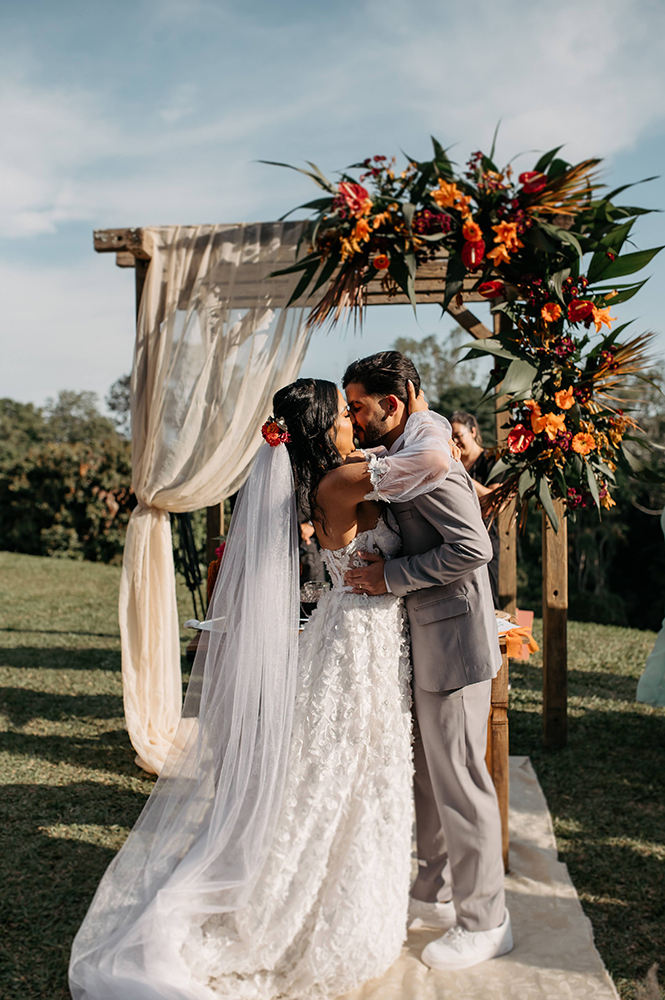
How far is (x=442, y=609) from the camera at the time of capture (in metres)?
2.25

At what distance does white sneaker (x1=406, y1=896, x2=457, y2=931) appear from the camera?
2.51 meters

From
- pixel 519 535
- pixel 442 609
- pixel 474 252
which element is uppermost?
pixel 474 252

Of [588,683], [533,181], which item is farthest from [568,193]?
[588,683]

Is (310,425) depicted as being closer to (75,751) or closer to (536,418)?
(536,418)

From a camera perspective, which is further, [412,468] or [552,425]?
[552,425]

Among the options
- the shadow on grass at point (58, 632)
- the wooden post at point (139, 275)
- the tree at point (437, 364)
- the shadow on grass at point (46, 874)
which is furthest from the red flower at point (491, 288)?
the tree at point (437, 364)

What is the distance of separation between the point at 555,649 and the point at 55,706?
3.62 metres

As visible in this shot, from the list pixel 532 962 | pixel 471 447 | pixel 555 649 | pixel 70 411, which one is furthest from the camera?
pixel 70 411

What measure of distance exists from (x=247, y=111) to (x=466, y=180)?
159 cm

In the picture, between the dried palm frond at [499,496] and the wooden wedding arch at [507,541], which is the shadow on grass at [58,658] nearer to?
the wooden wedding arch at [507,541]

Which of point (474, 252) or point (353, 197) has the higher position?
point (353, 197)

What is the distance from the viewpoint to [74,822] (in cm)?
336

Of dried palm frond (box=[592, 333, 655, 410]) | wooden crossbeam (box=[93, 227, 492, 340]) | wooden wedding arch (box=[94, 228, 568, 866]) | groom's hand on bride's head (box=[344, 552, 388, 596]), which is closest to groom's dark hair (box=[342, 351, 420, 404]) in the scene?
groom's hand on bride's head (box=[344, 552, 388, 596])

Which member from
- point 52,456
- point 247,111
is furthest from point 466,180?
point 52,456
